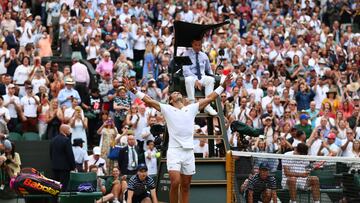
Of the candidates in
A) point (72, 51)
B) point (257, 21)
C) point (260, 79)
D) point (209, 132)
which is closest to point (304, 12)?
point (257, 21)

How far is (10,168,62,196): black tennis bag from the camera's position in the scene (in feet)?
67.5

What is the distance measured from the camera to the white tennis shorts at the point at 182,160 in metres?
16.7

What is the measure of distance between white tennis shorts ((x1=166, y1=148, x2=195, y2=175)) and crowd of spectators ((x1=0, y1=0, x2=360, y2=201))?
7702 millimetres

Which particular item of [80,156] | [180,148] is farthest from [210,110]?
[80,156]

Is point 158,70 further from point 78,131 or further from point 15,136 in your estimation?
point 15,136

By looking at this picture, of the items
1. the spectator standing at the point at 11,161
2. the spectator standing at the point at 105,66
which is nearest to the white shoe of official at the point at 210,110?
the spectator standing at the point at 11,161

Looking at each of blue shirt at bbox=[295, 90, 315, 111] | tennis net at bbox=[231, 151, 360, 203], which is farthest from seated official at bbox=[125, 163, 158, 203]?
blue shirt at bbox=[295, 90, 315, 111]

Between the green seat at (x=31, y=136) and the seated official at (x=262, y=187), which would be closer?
the seated official at (x=262, y=187)

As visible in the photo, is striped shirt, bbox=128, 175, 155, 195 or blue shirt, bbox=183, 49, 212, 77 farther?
striped shirt, bbox=128, 175, 155, 195

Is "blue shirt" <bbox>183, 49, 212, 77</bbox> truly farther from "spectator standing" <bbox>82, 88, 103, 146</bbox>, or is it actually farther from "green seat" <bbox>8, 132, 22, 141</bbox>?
"spectator standing" <bbox>82, 88, 103, 146</bbox>

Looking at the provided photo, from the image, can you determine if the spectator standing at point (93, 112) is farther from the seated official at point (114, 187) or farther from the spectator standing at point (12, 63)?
the seated official at point (114, 187)

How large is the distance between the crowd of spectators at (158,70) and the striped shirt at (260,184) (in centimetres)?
936

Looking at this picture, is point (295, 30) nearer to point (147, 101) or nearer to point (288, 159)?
point (147, 101)

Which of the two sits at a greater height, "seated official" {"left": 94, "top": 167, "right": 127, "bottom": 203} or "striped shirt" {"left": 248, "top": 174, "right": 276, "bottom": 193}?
"striped shirt" {"left": 248, "top": 174, "right": 276, "bottom": 193}
